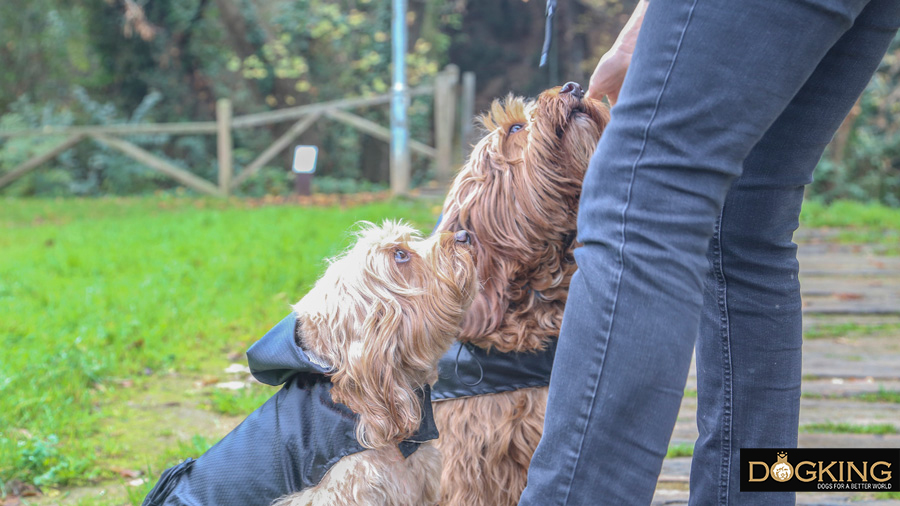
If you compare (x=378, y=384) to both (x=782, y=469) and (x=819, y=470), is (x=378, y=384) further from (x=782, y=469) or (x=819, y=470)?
(x=819, y=470)

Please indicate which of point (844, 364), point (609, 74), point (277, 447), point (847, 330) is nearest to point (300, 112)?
point (847, 330)

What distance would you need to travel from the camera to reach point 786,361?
1822 millimetres

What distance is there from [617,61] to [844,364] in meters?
2.70

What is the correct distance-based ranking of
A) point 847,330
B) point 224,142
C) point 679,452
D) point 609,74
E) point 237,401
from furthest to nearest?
point 224,142, point 847,330, point 237,401, point 679,452, point 609,74

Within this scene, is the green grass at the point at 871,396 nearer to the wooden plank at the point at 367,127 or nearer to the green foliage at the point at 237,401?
the green foliage at the point at 237,401

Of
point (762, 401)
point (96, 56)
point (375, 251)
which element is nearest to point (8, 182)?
point (96, 56)

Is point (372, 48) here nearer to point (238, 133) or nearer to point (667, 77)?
point (238, 133)

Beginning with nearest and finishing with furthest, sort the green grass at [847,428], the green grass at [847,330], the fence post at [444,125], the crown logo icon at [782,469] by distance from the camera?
1. the crown logo icon at [782,469]
2. the green grass at [847,428]
3. the green grass at [847,330]
4. the fence post at [444,125]

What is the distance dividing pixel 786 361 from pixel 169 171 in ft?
42.2

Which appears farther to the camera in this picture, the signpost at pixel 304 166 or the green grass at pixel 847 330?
the signpost at pixel 304 166

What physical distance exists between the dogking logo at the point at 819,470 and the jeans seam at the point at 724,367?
0.13ft

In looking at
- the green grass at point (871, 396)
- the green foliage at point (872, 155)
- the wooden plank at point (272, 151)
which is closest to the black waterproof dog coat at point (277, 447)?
the green grass at point (871, 396)

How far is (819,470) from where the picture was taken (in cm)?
198

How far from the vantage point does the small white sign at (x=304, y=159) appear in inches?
486
